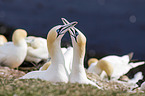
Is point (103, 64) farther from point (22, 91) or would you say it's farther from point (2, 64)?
point (22, 91)

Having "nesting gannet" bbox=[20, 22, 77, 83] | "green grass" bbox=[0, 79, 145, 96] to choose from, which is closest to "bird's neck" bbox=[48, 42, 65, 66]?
"nesting gannet" bbox=[20, 22, 77, 83]

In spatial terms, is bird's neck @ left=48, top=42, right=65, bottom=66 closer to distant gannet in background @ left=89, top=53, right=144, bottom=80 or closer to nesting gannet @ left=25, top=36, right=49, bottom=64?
distant gannet in background @ left=89, top=53, right=144, bottom=80

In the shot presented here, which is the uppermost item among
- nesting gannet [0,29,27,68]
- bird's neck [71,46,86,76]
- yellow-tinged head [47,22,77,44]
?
nesting gannet [0,29,27,68]

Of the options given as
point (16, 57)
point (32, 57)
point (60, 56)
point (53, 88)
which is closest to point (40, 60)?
point (32, 57)

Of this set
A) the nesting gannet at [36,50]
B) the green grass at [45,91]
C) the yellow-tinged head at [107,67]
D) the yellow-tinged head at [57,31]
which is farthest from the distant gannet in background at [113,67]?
the green grass at [45,91]

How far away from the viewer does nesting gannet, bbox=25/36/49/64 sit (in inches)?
225

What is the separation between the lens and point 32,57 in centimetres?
581

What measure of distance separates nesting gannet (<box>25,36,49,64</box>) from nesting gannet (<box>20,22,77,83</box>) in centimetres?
237

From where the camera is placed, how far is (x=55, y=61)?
10.7 ft

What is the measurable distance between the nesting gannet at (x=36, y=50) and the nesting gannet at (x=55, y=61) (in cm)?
237

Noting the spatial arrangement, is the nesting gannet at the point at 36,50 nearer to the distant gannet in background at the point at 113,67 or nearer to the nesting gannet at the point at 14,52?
the nesting gannet at the point at 14,52

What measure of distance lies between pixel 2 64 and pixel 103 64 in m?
2.09

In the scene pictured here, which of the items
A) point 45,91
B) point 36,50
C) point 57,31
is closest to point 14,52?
point 36,50

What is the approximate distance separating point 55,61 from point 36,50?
2.52 m
